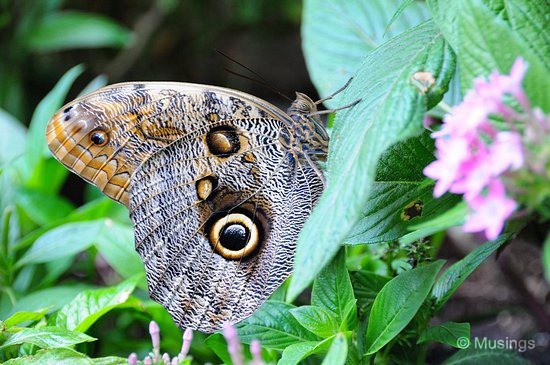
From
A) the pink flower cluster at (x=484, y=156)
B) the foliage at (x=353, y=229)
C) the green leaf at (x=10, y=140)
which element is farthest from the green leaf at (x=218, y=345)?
the green leaf at (x=10, y=140)

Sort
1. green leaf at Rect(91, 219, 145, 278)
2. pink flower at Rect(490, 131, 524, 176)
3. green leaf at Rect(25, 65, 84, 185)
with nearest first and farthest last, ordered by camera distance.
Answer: pink flower at Rect(490, 131, 524, 176), green leaf at Rect(91, 219, 145, 278), green leaf at Rect(25, 65, 84, 185)

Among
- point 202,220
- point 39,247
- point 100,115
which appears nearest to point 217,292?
point 202,220

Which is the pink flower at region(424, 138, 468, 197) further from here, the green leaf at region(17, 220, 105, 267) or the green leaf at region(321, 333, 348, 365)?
the green leaf at region(17, 220, 105, 267)

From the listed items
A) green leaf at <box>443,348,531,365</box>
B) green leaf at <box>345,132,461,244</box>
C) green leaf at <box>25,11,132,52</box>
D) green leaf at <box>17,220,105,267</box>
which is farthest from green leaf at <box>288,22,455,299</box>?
green leaf at <box>25,11,132,52</box>

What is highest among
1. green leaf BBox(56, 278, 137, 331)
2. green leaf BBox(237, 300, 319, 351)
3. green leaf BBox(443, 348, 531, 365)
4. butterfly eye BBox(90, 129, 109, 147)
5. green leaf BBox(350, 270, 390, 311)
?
butterfly eye BBox(90, 129, 109, 147)

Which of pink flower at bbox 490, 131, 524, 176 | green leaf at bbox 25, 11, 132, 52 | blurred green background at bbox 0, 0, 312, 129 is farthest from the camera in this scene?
blurred green background at bbox 0, 0, 312, 129

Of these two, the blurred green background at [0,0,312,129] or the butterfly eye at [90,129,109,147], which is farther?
the blurred green background at [0,0,312,129]
